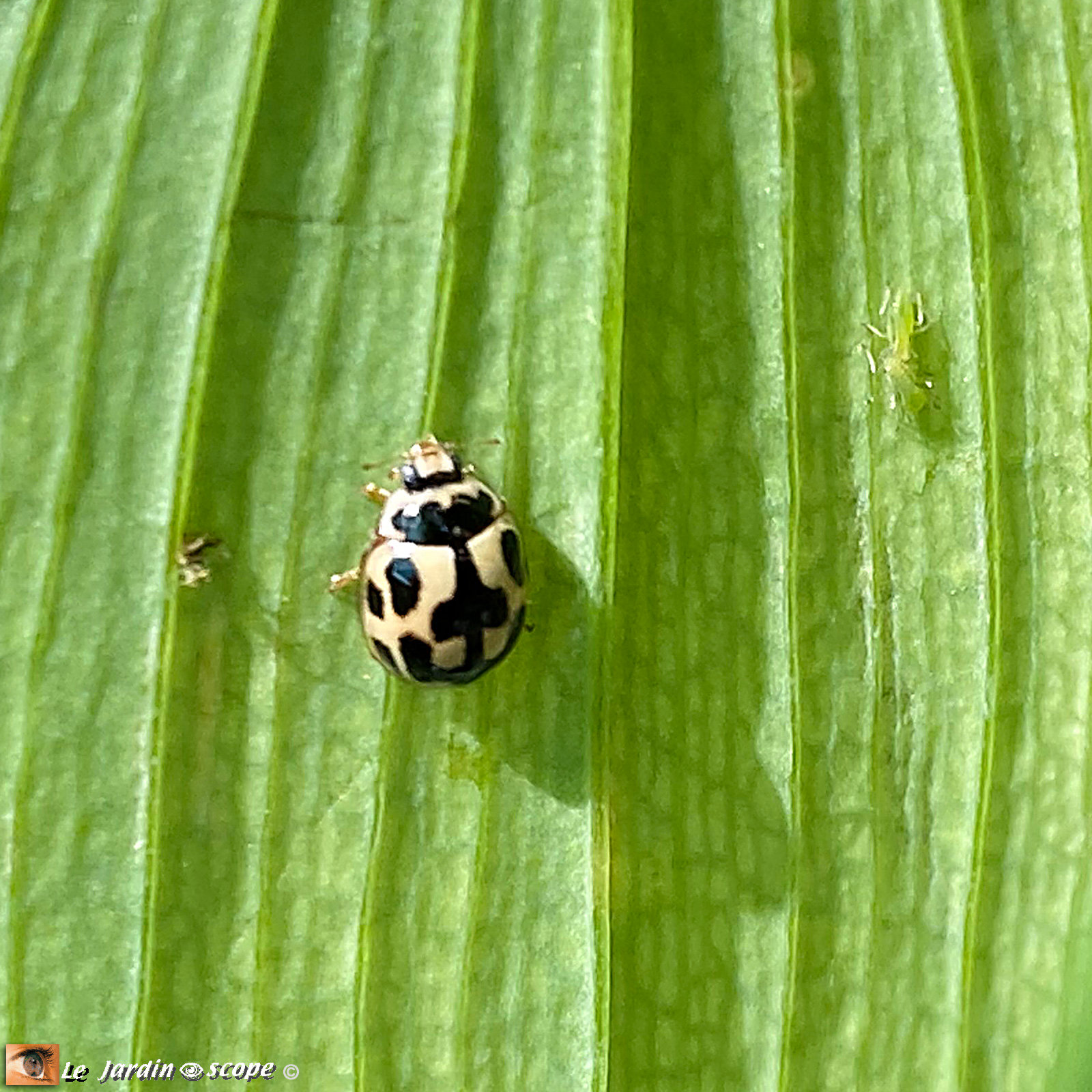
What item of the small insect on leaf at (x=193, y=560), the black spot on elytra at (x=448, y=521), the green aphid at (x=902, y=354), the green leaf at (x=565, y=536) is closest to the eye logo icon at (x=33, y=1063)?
the green leaf at (x=565, y=536)

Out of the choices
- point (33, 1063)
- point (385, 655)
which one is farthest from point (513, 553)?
point (33, 1063)

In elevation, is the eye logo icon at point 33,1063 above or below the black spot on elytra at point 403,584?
below

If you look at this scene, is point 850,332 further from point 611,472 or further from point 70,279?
point 70,279

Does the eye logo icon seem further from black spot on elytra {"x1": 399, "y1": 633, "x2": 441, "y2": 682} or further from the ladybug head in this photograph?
the ladybug head

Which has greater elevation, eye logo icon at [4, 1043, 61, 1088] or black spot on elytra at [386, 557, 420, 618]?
black spot on elytra at [386, 557, 420, 618]

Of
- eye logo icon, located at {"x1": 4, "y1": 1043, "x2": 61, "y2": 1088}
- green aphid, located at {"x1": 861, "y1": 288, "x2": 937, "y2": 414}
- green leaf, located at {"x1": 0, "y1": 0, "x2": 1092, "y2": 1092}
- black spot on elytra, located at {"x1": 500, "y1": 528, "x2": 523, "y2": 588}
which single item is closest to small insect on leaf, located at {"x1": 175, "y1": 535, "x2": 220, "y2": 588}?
green leaf, located at {"x1": 0, "y1": 0, "x2": 1092, "y2": 1092}

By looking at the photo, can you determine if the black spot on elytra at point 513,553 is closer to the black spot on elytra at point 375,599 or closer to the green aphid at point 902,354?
the black spot on elytra at point 375,599

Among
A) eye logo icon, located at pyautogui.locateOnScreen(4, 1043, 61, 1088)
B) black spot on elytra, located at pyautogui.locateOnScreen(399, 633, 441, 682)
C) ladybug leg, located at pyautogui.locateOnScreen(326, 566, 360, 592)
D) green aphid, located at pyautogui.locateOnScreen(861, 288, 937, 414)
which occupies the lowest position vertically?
eye logo icon, located at pyautogui.locateOnScreen(4, 1043, 61, 1088)
